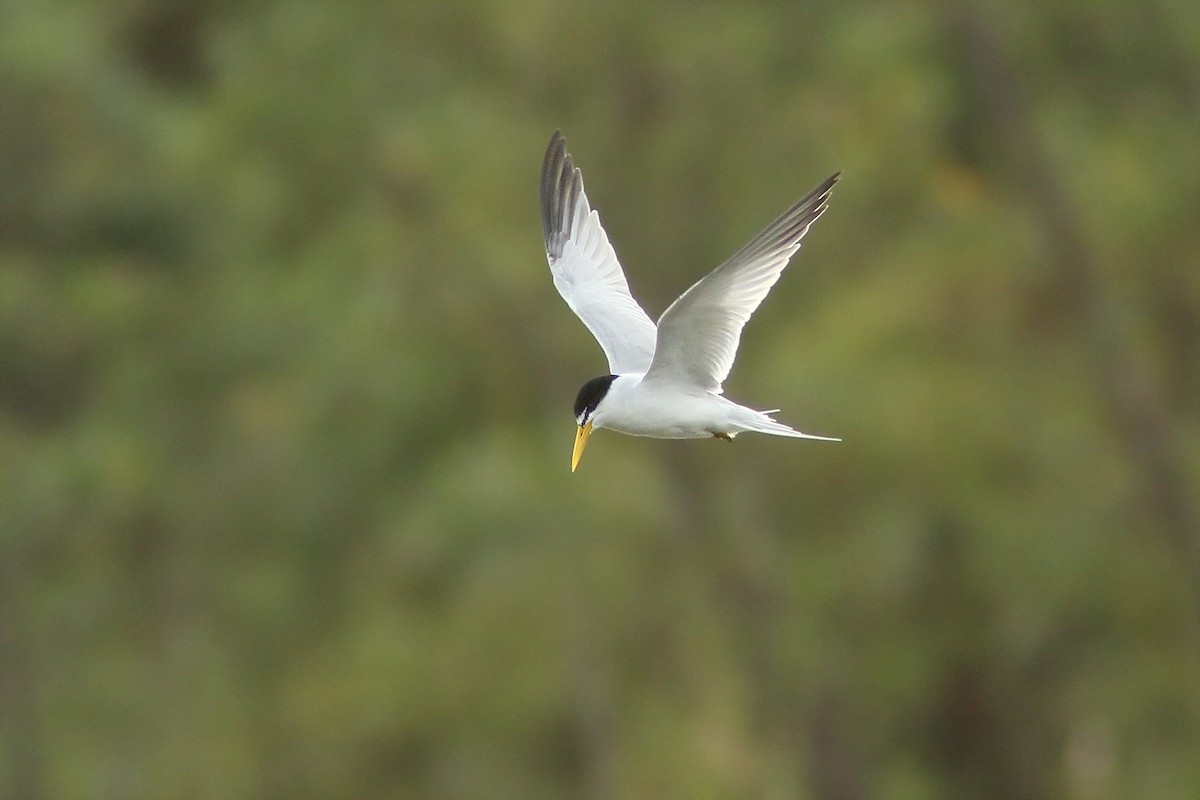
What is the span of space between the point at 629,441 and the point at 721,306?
21.4 ft

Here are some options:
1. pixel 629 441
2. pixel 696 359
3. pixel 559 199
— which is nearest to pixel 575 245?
pixel 559 199

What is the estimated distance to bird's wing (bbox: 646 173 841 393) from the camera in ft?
15.5

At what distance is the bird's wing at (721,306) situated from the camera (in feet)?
15.5

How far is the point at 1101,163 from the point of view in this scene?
38.3ft

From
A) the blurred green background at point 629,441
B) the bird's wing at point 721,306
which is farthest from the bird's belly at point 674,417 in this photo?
the blurred green background at point 629,441

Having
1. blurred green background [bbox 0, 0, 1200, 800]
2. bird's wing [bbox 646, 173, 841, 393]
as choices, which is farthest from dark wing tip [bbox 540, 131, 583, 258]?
blurred green background [bbox 0, 0, 1200, 800]

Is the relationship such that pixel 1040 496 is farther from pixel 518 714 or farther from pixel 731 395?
pixel 518 714

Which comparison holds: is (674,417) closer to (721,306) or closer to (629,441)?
(721,306)

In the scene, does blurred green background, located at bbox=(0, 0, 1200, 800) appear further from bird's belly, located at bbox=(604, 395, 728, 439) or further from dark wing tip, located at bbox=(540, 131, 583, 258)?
bird's belly, located at bbox=(604, 395, 728, 439)

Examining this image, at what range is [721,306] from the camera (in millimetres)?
4910

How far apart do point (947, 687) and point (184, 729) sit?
475cm

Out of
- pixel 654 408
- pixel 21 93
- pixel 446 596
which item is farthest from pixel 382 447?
pixel 654 408

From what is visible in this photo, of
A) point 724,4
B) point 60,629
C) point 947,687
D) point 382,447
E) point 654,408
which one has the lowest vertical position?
point 947,687

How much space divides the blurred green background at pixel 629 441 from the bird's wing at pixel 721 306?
504 centimetres
